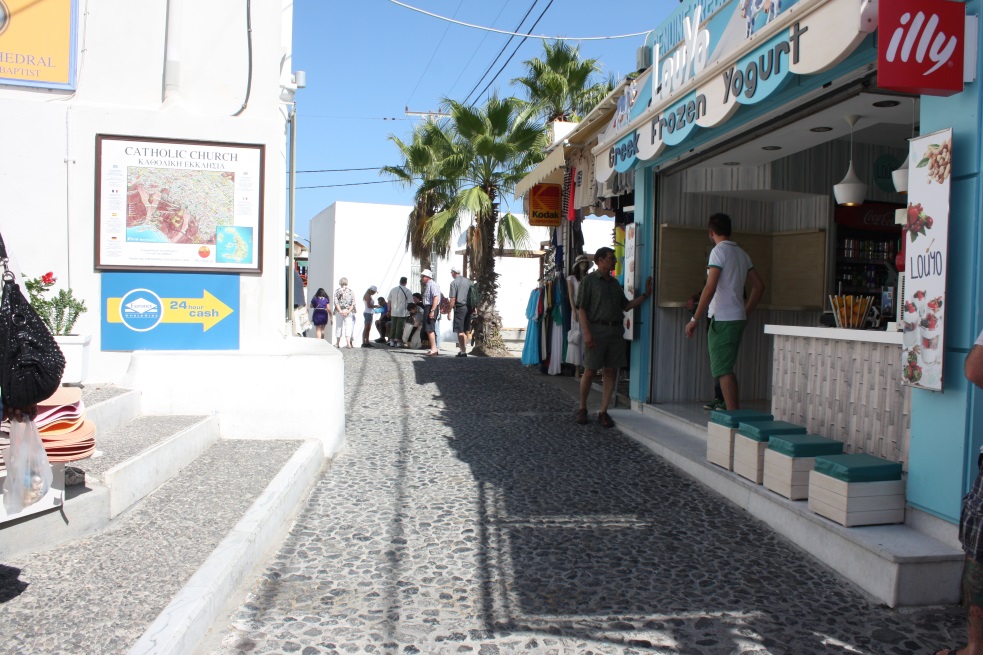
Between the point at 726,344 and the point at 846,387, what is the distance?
5.05 ft

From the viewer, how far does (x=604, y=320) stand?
283 inches

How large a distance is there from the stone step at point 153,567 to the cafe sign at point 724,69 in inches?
146

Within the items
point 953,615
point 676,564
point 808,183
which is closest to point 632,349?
point 808,183

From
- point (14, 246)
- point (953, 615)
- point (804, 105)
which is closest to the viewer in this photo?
point (953, 615)

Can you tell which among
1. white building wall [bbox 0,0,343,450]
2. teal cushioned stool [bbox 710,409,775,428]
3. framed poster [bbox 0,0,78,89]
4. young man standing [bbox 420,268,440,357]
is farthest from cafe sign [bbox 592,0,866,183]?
young man standing [bbox 420,268,440,357]

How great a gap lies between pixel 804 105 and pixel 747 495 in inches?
107

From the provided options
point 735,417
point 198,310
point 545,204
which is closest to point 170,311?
point 198,310

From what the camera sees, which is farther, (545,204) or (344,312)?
(344,312)

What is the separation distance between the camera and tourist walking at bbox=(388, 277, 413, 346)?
17.1 meters

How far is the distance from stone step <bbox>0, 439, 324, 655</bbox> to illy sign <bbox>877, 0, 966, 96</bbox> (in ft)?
12.0

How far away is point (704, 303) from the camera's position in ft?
20.2

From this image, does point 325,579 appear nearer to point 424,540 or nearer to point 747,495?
point 424,540

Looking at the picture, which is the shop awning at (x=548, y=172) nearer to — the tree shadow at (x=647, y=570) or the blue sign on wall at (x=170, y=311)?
the tree shadow at (x=647, y=570)

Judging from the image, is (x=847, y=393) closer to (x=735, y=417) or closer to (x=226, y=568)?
(x=735, y=417)
